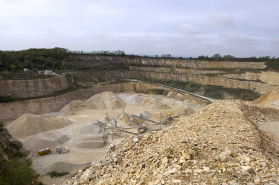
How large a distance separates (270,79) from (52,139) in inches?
1519

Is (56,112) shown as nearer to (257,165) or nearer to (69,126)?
(69,126)

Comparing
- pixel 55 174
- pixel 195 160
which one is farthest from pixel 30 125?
pixel 195 160

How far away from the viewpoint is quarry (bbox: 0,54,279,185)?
21.2 ft

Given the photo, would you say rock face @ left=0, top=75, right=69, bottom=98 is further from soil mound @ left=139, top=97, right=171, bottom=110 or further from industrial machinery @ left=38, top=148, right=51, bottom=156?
industrial machinery @ left=38, top=148, right=51, bottom=156

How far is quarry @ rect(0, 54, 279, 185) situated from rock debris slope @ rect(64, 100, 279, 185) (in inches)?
1.2

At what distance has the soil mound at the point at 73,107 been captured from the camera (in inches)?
1359

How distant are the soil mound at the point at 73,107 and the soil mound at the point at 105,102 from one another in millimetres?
1385

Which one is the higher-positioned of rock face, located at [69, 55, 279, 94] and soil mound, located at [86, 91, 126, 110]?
rock face, located at [69, 55, 279, 94]

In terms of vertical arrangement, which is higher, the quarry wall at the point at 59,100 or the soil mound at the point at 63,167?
the quarry wall at the point at 59,100

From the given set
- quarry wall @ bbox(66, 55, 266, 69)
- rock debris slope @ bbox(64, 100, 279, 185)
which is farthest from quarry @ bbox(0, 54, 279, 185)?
quarry wall @ bbox(66, 55, 266, 69)

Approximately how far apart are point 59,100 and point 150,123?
17.3 meters

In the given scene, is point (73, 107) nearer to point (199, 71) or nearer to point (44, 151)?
point (44, 151)

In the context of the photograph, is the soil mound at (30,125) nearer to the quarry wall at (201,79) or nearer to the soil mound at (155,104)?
the soil mound at (155,104)

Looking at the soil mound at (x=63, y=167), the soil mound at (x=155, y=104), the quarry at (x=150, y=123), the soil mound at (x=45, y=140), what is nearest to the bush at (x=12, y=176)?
the quarry at (x=150, y=123)
